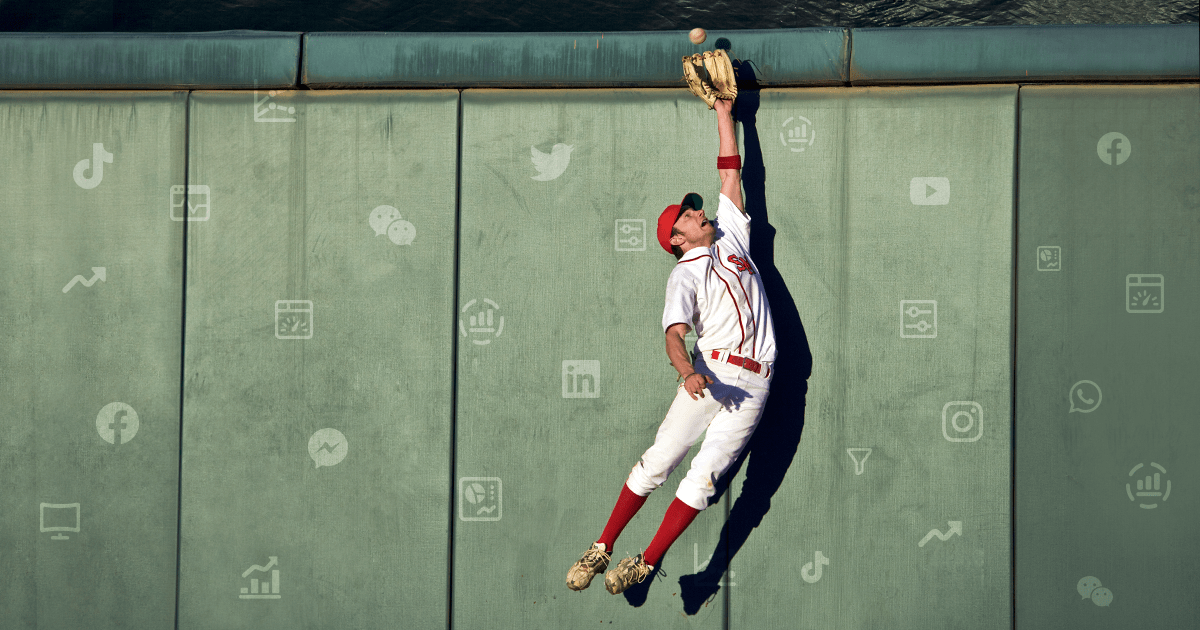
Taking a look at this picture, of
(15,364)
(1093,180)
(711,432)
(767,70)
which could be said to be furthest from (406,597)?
(1093,180)

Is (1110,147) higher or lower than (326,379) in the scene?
higher

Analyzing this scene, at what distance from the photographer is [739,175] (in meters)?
2.90

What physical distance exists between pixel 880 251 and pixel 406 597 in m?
2.39

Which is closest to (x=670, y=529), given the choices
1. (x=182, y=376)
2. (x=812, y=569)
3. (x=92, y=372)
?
(x=812, y=569)

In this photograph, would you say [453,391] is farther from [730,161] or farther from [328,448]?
[730,161]

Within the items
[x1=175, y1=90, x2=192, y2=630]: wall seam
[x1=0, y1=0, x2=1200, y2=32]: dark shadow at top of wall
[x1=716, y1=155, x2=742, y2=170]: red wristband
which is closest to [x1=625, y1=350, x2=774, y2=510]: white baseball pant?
[x1=716, y1=155, x2=742, y2=170]: red wristband

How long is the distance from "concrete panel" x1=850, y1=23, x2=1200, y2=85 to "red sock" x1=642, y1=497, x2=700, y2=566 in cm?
184

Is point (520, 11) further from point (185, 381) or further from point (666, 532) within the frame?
point (666, 532)

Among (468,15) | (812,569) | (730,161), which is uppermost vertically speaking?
(468,15)

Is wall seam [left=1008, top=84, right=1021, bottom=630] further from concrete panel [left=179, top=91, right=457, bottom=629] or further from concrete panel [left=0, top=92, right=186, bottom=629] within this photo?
concrete panel [left=0, top=92, right=186, bottom=629]

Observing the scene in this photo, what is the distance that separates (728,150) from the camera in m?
2.86

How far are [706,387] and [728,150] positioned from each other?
3.03 feet

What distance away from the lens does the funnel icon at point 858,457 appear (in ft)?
9.74

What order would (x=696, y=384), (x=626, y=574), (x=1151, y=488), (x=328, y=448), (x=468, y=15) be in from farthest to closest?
(x=468, y=15) → (x=328, y=448) → (x=1151, y=488) → (x=626, y=574) → (x=696, y=384)
